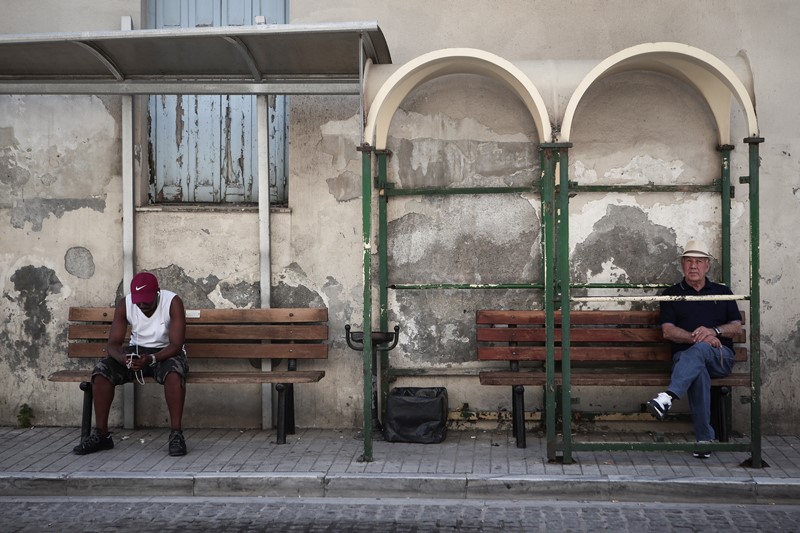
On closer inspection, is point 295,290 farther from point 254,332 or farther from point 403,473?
point 403,473

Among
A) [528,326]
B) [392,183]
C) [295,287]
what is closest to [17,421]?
[295,287]

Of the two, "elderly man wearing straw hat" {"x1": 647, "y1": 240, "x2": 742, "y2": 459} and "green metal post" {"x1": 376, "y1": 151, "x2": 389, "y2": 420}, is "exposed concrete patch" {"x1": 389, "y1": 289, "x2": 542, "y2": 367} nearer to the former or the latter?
"green metal post" {"x1": 376, "y1": 151, "x2": 389, "y2": 420}

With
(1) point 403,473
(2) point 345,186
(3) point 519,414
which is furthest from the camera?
(2) point 345,186

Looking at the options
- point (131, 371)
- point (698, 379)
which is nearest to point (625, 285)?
point (698, 379)

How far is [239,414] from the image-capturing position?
26.6ft

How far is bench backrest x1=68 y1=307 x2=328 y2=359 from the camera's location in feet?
25.6

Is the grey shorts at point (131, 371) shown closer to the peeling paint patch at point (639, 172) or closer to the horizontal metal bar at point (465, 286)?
the horizontal metal bar at point (465, 286)

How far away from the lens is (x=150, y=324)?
7.43m

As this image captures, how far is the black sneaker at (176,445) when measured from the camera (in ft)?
23.1

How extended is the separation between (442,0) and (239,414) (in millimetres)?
3985

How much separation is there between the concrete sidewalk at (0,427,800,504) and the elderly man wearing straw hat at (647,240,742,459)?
0.38m

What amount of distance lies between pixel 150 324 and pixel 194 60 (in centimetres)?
219

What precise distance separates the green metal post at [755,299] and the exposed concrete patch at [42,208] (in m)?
5.34

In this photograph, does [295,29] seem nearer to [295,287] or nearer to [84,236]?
[295,287]
